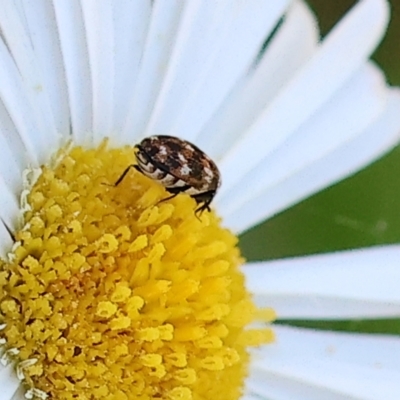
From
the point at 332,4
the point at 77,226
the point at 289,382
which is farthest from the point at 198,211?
the point at 332,4

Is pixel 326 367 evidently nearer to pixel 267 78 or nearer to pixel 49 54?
pixel 267 78

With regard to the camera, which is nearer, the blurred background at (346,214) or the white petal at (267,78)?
the white petal at (267,78)

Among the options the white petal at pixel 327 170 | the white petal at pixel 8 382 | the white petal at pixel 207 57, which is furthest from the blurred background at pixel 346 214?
the white petal at pixel 8 382

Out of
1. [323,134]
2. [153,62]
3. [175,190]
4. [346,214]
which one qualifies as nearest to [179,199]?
[175,190]

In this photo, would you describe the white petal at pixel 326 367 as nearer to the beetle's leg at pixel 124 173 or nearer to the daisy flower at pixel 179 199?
the daisy flower at pixel 179 199

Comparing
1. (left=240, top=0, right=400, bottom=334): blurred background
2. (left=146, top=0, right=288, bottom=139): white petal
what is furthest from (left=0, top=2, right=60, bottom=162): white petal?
(left=240, top=0, right=400, bottom=334): blurred background
